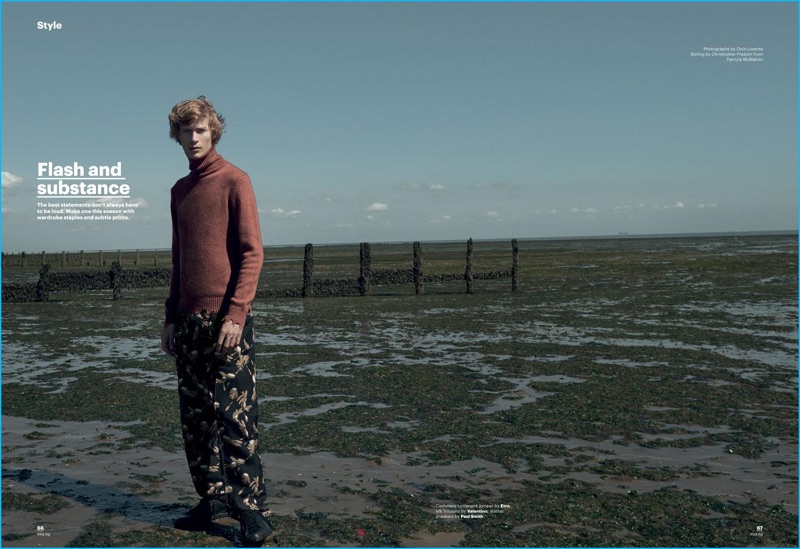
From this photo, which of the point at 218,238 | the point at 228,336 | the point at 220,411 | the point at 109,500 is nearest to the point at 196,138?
the point at 218,238

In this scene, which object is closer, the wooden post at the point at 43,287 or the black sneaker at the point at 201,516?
the black sneaker at the point at 201,516

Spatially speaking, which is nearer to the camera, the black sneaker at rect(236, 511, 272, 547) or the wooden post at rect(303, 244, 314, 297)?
the black sneaker at rect(236, 511, 272, 547)

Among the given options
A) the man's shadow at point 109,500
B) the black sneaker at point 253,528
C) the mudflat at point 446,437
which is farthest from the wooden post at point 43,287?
the black sneaker at point 253,528

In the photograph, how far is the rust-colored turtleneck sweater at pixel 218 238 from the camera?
4.04 m

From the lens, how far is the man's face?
410cm

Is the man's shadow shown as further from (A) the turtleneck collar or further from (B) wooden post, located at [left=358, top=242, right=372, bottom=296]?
(B) wooden post, located at [left=358, top=242, right=372, bottom=296]

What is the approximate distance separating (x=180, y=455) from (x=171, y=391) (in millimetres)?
3248

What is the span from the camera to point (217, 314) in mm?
4074

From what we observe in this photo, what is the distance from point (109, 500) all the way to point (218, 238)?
2216 millimetres

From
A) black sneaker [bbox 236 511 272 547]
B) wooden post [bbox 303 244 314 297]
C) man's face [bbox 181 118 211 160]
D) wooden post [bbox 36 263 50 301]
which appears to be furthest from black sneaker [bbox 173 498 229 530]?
wooden post [bbox 36 263 50 301]

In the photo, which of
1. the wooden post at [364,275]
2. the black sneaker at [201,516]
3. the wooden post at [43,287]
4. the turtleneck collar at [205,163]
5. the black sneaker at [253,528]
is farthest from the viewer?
the wooden post at [364,275]

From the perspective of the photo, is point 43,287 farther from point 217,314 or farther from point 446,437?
point 217,314

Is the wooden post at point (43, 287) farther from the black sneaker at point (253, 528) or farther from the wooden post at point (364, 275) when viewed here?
the black sneaker at point (253, 528)

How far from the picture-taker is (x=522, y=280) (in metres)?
32.9
